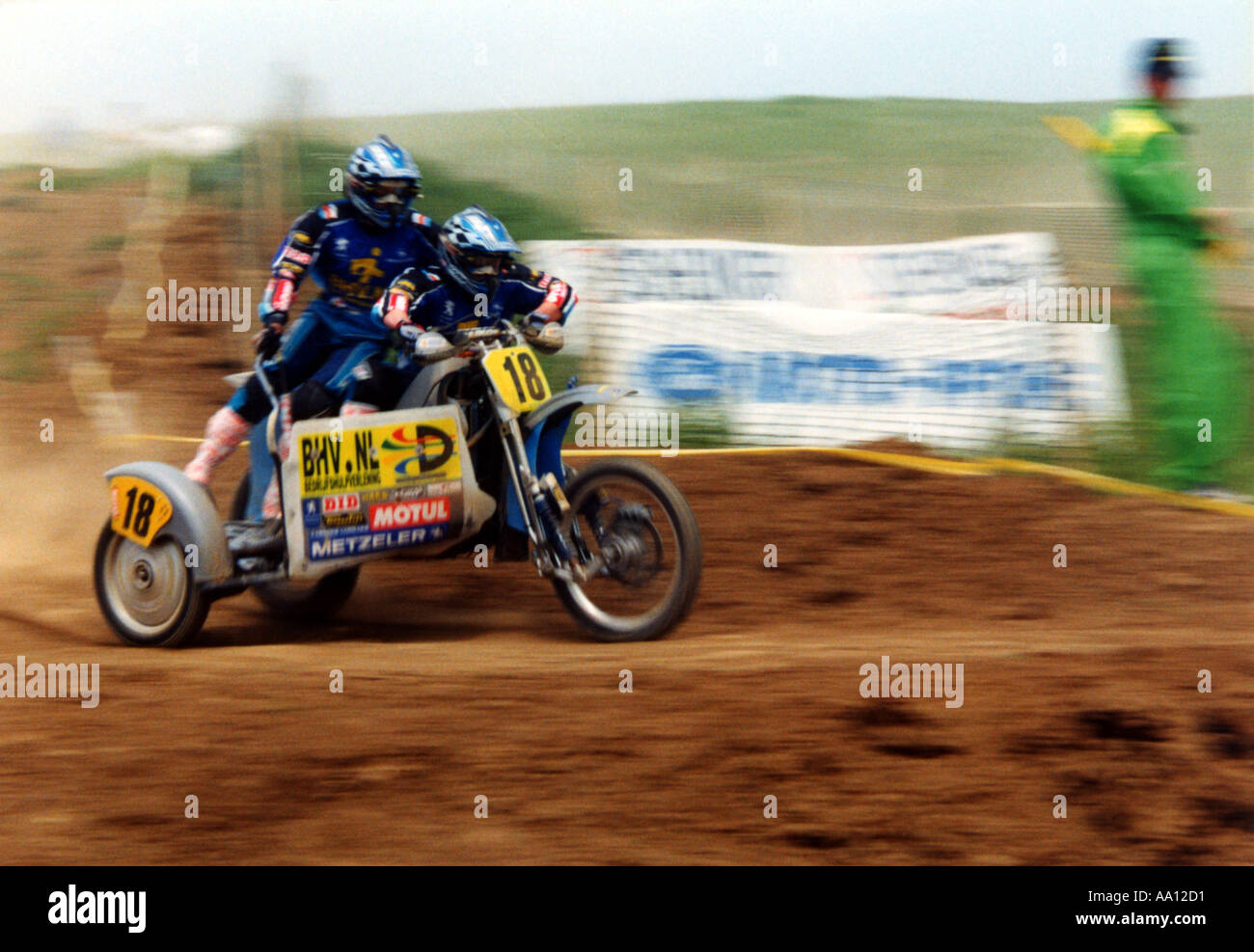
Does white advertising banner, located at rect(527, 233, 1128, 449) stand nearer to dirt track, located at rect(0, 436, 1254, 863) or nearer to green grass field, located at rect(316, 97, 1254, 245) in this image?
green grass field, located at rect(316, 97, 1254, 245)

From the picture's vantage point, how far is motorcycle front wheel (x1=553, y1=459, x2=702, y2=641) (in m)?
5.96

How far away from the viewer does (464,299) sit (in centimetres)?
669

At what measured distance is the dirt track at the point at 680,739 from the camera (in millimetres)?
4422

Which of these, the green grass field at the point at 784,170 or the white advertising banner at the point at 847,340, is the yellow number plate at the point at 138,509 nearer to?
the white advertising banner at the point at 847,340

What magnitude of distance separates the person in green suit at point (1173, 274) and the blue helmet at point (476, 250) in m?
4.32

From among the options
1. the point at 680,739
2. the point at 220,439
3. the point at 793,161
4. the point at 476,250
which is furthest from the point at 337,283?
the point at 793,161

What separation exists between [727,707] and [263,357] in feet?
9.96

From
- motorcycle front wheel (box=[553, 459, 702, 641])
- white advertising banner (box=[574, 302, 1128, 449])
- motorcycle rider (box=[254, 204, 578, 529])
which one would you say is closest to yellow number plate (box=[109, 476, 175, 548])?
motorcycle rider (box=[254, 204, 578, 529])

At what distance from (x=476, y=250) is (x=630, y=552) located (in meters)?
1.58

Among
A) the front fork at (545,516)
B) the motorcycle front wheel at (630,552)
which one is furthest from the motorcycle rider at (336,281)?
the motorcycle front wheel at (630,552)

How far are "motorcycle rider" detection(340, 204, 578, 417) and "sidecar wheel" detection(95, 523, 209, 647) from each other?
115 cm

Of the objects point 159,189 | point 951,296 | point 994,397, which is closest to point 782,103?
point 951,296

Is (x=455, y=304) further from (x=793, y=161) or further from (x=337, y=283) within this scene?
(x=793, y=161)

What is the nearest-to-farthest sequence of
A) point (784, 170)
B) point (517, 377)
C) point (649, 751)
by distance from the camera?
point (649, 751)
point (517, 377)
point (784, 170)
